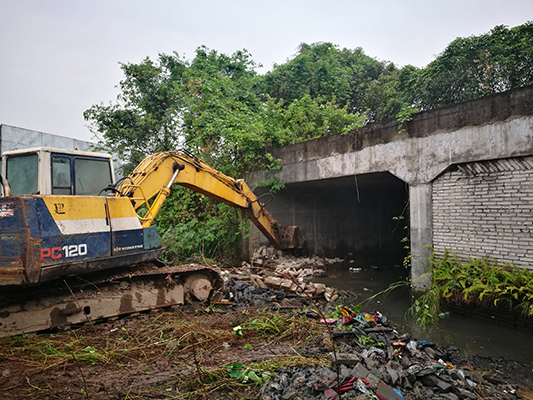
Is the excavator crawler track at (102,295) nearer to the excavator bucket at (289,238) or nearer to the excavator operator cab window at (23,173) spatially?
the excavator operator cab window at (23,173)

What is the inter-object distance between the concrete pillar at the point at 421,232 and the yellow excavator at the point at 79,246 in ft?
14.3

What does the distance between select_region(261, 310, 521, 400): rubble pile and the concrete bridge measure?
262 cm

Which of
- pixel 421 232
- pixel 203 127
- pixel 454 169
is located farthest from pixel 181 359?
pixel 203 127

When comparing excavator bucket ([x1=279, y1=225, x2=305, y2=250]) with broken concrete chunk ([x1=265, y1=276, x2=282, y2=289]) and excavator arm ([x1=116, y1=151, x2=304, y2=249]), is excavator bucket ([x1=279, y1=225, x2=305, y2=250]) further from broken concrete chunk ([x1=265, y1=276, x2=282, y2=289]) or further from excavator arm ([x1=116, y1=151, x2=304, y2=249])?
broken concrete chunk ([x1=265, y1=276, x2=282, y2=289])

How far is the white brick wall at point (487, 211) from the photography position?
5926mm

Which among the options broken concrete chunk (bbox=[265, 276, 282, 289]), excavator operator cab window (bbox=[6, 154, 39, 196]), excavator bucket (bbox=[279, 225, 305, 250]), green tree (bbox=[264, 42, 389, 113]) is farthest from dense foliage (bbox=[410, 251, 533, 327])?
green tree (bbox=[264, 42, 389, 113])

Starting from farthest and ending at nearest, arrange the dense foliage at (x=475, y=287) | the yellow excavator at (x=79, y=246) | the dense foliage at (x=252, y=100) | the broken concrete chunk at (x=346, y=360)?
the dense foliage at (x=252, y=100) → the dense foliage at (x=475, y=287) → the yellow excavator at (x=79, y=246) → the broken concrete chunk at (x=346, y=360)

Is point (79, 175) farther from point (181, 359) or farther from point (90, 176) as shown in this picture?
point (181, 359)

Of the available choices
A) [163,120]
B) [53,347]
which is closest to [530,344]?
[53,347]

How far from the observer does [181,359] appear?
4035 millimetres

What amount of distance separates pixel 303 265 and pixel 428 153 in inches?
210

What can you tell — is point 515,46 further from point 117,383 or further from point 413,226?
point 117,383

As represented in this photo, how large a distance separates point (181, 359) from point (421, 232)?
18.7 ft

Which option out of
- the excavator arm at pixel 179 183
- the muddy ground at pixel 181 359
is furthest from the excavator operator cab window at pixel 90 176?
the muddy ground at pixel 181 359
